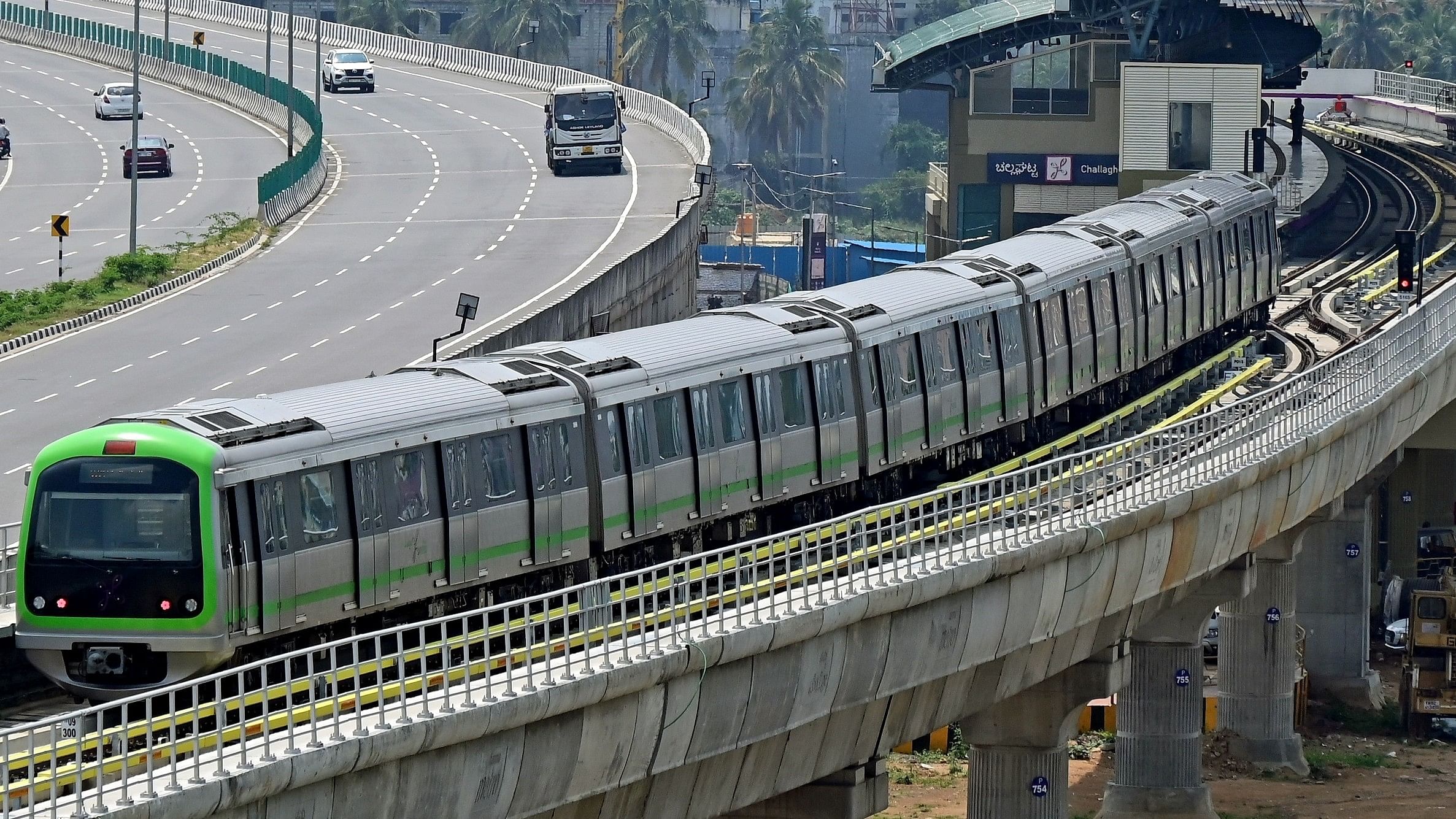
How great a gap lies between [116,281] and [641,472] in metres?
37.5

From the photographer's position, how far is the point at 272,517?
20922 mm

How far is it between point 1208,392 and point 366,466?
24351 mm

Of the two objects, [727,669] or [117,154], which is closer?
[727,669]

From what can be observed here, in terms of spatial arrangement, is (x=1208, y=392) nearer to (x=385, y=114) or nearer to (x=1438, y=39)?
(x=385, y=114)

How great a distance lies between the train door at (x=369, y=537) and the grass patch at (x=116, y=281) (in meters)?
32.6

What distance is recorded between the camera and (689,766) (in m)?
23.0

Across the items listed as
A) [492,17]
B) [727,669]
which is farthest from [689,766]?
[492,17]

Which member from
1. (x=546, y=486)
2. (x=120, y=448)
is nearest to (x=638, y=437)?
(x=546, y=486)

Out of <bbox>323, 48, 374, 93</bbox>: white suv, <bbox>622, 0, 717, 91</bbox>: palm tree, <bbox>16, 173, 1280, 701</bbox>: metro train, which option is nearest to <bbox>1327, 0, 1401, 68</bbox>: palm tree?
<bbox>622, 0, 717, 91</bbox>: palm tree

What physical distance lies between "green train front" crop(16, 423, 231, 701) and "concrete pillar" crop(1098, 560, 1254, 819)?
26.0 metres

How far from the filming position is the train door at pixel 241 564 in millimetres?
20312

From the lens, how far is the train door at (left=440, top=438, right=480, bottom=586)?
23.0m

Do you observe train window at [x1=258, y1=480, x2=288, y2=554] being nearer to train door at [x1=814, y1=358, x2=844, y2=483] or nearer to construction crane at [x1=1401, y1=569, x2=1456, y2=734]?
train door at [x1=814, y1=358, x2=844, y2=483]

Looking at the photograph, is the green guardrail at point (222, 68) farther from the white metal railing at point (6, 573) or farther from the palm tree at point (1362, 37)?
the palm tree at point (1362, 37)
